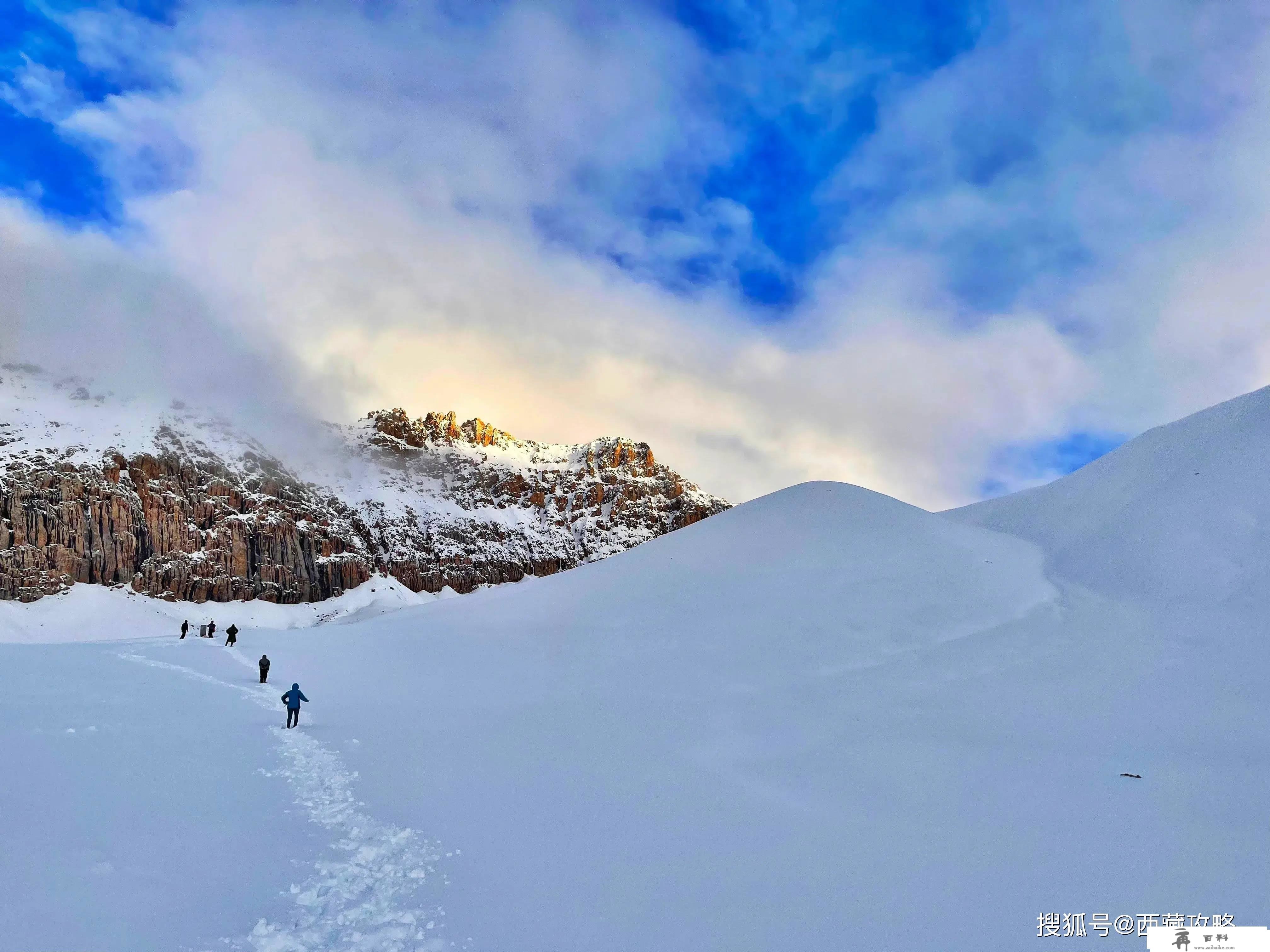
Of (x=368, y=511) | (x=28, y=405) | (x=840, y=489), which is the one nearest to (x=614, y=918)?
(x=840, y=489)

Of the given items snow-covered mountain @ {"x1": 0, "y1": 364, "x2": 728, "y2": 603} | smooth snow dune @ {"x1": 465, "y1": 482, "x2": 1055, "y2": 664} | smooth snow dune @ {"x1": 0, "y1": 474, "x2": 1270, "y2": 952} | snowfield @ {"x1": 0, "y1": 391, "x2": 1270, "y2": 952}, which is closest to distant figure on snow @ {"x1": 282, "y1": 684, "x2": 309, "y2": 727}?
snowfield @ {"x1": 0, "y1": 391, "x2": 1270, "y2": 952}

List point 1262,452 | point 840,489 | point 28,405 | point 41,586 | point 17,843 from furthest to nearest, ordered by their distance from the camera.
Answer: point 28,405 → point 41,586 → point 840,489 → point 1262,452 → point 17,843

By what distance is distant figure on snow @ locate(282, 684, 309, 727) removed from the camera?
45.1ft

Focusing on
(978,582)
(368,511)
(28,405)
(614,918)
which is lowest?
(614,918)

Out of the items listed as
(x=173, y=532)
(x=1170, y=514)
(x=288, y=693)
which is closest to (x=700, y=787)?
(x=288, y=693)

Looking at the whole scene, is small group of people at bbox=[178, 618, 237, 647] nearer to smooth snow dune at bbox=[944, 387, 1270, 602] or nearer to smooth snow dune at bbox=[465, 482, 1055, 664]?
smooth snow dune at bbox=[465, 482, 1055, 664]

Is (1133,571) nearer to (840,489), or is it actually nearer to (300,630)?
(840,489)

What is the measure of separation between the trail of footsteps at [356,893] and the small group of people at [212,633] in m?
23.7

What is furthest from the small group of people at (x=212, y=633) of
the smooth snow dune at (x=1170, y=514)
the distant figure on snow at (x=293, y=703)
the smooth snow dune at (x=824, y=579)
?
the smooth snow dune at (x=1170, y=514)

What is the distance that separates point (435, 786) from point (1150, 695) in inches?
508

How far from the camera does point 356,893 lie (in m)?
6.00

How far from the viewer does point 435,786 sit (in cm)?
938

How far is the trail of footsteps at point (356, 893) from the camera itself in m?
5.14

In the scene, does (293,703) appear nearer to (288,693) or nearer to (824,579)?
(288,693)
